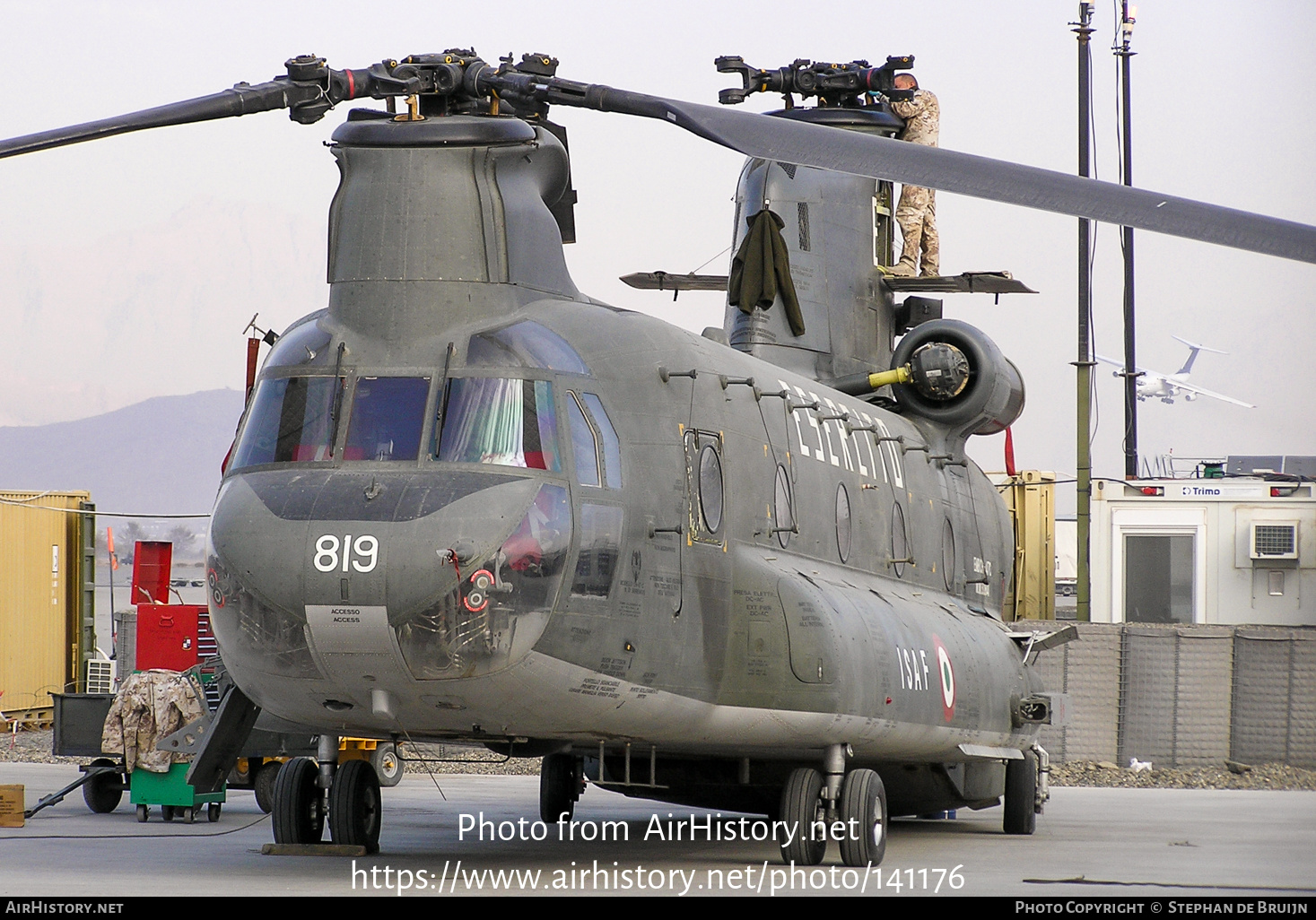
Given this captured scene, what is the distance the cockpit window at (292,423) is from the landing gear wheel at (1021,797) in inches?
323

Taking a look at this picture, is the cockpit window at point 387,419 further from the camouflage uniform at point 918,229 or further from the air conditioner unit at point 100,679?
the camouflage uniform at point 918,229

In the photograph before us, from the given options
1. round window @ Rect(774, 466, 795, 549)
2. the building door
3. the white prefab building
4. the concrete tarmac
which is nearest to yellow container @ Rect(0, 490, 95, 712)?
the concrete tarmac

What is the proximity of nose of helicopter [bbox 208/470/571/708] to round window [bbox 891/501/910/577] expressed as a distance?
5104mm

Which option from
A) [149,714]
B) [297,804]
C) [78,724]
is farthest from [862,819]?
[78,724]

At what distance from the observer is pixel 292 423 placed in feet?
33.7

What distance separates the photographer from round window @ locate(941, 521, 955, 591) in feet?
51.2

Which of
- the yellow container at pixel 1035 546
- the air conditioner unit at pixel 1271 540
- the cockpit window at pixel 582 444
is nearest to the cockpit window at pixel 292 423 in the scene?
the cockpit window at pixel 582 444

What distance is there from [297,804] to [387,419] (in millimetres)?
3082

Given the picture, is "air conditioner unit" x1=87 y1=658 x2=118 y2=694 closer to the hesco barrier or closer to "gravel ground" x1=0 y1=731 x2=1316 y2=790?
"gravel ground" x1=0 y1=731 x2=1316 y2=790

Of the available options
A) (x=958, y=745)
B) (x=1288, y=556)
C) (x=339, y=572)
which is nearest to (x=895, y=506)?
(x=958, y=745)

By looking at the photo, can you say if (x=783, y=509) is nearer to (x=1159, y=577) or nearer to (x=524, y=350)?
(x=524, y=350)

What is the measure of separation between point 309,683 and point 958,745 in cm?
618

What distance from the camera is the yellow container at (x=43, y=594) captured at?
2447 centimetres
